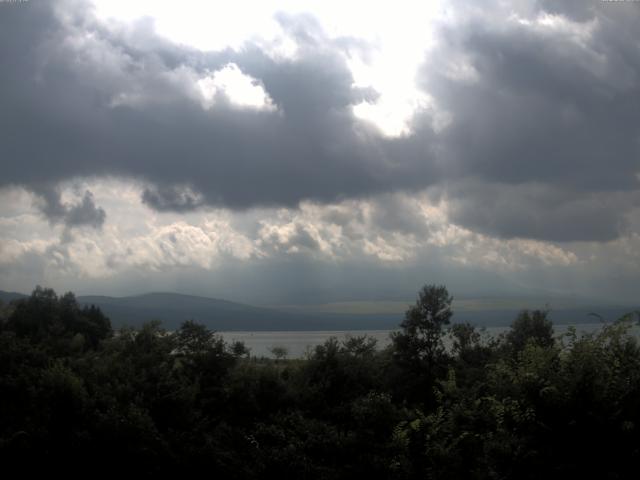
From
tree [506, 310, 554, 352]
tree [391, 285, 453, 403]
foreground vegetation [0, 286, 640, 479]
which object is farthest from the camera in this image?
tree [506, 310, 554, 352]

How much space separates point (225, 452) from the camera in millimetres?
26141

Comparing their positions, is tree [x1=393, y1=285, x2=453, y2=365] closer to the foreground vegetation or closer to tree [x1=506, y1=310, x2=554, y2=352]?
the foreground vegetation

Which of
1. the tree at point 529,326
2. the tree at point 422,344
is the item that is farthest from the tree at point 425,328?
the tree at point 529,326

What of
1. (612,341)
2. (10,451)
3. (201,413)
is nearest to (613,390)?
(612,341)

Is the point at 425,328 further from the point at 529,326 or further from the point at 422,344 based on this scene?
the point at 529,326

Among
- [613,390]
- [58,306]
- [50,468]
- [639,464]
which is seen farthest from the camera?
[58,306]

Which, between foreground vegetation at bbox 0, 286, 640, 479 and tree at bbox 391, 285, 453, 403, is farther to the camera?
tree at bbox 391, 285, 453, 403

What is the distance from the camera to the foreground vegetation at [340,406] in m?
11.1

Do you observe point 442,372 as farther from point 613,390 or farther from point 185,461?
point 613,390

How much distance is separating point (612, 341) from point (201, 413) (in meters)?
22.9

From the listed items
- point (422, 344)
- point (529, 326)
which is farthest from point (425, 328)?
point (529, 326)

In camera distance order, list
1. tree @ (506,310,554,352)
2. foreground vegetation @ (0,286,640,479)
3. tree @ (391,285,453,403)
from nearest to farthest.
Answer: foreground vegetation @ (0,286,640,479)
tree @ (391,285,453,403)
tree @ (506,310,554,352)

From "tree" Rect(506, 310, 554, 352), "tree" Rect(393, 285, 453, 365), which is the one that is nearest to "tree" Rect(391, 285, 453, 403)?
"tree" Rect(393, 285, 453, 365)

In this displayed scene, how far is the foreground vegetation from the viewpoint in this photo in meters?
11.1
